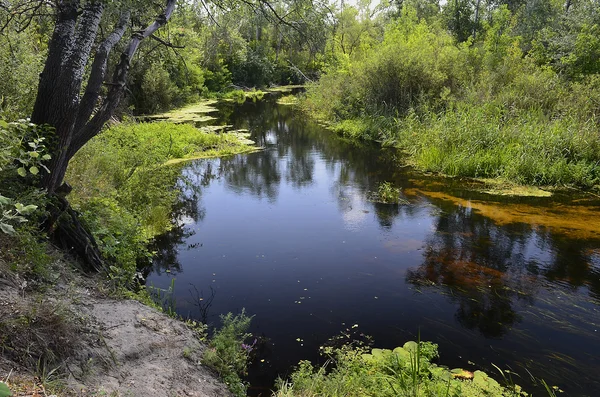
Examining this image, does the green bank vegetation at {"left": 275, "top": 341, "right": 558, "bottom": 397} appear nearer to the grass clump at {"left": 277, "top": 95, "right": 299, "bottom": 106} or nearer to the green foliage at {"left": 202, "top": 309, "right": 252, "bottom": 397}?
the green foliage at {"left": 202, "top": 309, "right": 252, "bottom": 397}

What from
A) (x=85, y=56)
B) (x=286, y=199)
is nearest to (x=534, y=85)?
(x=286, y=199)

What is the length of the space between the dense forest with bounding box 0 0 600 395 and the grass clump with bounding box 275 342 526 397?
0.29 feet

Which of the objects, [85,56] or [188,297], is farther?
[188,297]

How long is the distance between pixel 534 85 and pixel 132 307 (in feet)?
52.3

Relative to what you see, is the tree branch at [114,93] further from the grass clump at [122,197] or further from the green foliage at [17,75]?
the green foliage at [17,75]

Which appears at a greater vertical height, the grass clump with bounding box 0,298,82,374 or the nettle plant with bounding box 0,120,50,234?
the nettle plant with bounding box 0,120,50,234

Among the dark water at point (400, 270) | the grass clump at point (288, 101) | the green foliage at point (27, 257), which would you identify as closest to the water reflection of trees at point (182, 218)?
the dark water at point (400, 270)

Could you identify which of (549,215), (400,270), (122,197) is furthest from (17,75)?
(549,215)

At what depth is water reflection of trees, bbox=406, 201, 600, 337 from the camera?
20.3 feet

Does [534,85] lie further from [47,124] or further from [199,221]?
[47,124]

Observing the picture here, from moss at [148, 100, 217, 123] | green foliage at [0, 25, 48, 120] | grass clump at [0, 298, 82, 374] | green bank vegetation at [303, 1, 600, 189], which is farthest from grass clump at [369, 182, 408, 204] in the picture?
moss at [148, 100, 217, 123]

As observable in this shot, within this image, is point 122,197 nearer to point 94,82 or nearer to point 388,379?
point 94,82

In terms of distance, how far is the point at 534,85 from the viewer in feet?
51.6

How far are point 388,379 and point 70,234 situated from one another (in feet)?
12.5
